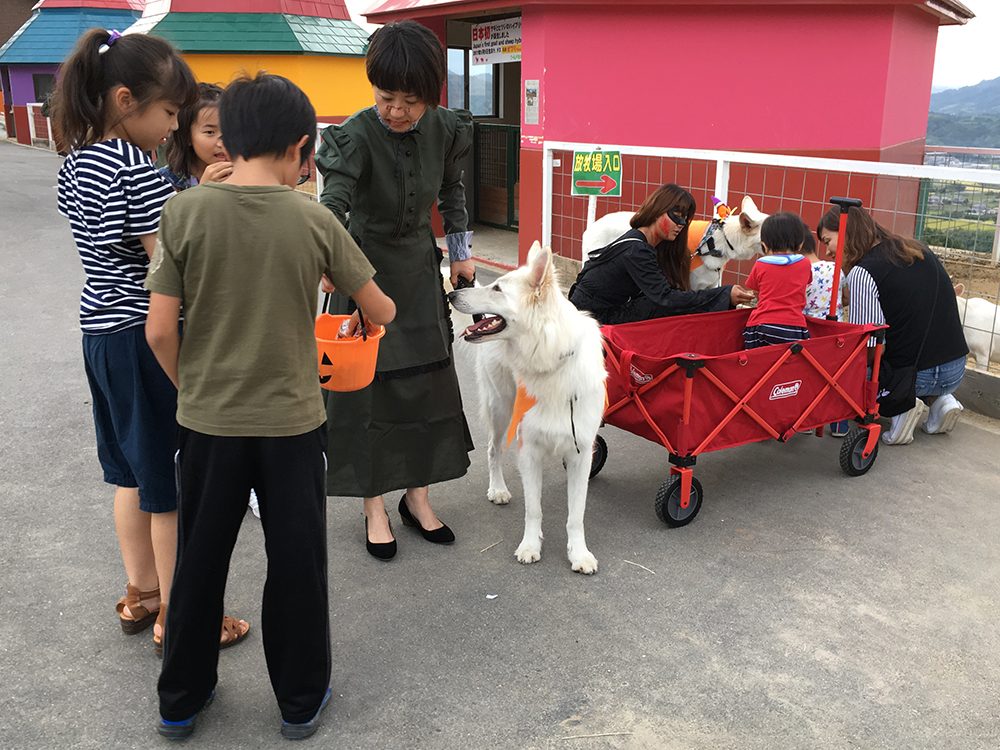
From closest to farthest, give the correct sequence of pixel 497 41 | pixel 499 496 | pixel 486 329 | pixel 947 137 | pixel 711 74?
pixel 486 329 → pixel 499 496 → pixel 711 74 → pixel 497 41 → pixel 947 137

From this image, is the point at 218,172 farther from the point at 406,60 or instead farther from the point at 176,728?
the point at 176,728

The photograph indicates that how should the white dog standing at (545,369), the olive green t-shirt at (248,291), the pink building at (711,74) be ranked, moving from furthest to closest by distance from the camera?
the pink building at (711,74) < the white dog standing at (545,369) < the olive green t-shirt at (248,291)

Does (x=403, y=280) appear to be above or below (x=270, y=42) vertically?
below

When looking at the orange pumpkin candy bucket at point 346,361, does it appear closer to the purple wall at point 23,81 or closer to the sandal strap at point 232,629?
the sandal strap at point 232,629

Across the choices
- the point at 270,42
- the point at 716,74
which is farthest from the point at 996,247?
the point at 270,42

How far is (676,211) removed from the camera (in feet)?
15.7

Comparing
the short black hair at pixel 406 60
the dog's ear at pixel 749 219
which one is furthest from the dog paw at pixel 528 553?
the dog's ear at pixel 749 219

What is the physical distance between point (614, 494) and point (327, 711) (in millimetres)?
2219

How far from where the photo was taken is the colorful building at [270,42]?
18.0 meters

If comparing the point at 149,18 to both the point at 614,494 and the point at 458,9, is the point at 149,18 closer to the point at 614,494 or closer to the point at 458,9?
the point at 458,9

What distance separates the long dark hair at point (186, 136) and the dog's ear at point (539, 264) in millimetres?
1473

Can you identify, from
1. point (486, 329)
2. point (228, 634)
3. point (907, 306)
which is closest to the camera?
point (228, 634)

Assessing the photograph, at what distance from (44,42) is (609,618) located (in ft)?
119

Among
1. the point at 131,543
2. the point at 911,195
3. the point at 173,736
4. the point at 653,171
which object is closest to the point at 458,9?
the point at 653,171
